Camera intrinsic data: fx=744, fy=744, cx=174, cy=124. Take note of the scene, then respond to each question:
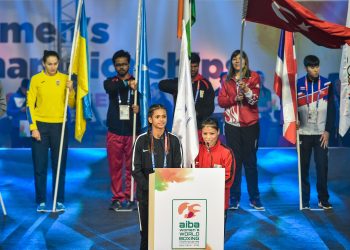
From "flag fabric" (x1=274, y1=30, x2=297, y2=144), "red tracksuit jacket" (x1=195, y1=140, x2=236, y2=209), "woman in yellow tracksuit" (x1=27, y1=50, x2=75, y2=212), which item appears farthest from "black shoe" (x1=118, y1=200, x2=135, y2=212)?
"red tracksuit jacket" (x1=195, y1=140, x2=236, y2=209)

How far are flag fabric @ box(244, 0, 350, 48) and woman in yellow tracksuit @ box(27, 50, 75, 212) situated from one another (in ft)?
7.19

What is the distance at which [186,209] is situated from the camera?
5.23m

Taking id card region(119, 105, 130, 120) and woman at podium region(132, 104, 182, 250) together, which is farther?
id card region(119, 105, 130, 120)

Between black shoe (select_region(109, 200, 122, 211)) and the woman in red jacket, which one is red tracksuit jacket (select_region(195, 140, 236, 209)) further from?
black shoe (select_region(109, 200, 122, 211))

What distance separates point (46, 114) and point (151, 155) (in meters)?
2.28

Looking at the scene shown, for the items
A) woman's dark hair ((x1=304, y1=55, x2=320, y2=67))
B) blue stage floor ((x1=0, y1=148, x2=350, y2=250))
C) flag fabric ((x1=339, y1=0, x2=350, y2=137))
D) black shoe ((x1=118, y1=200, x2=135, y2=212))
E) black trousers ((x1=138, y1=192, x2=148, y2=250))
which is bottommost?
blue stage floor ((x1=0, y1=148, x2=350, y2=250))

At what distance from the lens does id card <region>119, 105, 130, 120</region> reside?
7656mm

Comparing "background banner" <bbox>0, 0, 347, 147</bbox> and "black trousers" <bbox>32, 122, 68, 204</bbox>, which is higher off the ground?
"background banner" <bbox>0, 0, 347, 147</bbox>

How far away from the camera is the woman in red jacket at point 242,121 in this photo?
759cm

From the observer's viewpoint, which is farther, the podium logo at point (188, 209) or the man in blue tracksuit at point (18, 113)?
the man in blue tracksuit at point (18, 113)

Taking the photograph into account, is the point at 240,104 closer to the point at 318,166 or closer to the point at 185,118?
the point at 318,166

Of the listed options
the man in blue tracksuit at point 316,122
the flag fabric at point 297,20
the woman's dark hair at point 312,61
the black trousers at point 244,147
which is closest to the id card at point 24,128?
the black trousers at point 244,147

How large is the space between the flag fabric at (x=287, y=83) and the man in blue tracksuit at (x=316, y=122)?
147mm

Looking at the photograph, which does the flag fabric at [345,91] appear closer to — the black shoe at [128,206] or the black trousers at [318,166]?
the black trousers at [318,166]
